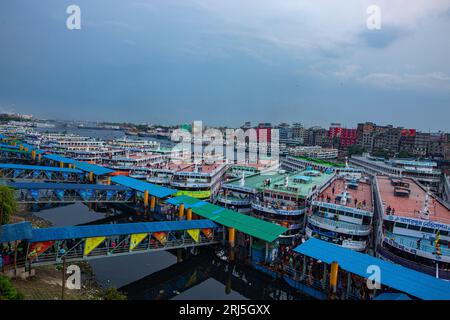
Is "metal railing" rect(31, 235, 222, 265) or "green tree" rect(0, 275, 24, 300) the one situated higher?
"green tree" rect(0, 275, 24, 300)

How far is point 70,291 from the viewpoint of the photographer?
16.6 metres

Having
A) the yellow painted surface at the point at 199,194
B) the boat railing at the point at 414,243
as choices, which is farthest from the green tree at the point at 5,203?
the boat railing at the point at 414,243

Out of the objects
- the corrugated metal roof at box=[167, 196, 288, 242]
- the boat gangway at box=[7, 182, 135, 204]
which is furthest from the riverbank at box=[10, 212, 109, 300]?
the boat gangway at box=[7, 182, 135, 204]

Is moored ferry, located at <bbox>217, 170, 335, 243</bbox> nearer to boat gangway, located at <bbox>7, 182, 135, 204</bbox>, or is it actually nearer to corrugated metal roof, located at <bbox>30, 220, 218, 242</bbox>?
corrugated metal roof, located at <bbox>30, 220, 218, 242</bbox>

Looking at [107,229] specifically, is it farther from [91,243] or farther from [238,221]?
[238,221]

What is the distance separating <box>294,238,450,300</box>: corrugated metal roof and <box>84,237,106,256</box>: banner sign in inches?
476

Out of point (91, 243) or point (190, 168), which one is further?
point (190, 168)

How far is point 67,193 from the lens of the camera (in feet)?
105

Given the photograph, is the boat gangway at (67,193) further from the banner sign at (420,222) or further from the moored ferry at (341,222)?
the banner sign at (420,222)

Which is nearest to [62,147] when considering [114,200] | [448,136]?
[114,200]

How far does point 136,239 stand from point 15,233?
22.1 feet

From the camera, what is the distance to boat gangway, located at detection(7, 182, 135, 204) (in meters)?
29.8

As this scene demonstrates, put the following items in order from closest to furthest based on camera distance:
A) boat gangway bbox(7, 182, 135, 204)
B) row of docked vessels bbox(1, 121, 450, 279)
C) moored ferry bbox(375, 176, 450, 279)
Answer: moored ferry bbox(375, 176, 450, 279) < row of docked vessels bbox(1, 121, 450, 279) < boat gangway bbox(7, 182, 135, 204)

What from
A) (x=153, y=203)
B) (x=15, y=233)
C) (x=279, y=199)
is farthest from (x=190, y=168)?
(x=15, y=233)
